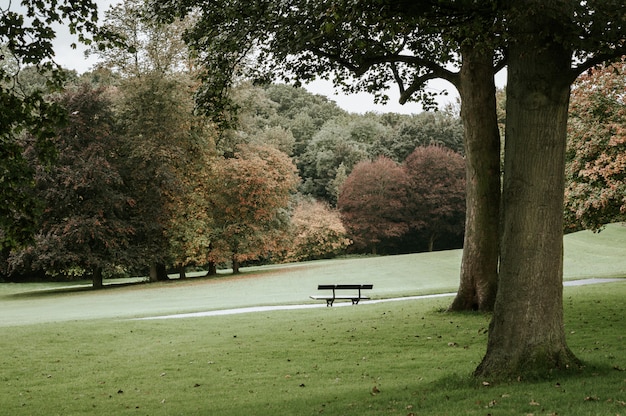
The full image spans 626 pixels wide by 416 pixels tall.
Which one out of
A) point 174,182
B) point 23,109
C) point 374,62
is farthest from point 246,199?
point 23,109

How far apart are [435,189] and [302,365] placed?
46.7 m

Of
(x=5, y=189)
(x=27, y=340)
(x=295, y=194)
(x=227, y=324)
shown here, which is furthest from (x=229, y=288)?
(x=295, y=194)

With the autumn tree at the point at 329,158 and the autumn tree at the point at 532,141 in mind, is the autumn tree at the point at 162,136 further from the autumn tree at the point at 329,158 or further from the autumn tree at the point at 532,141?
the autumn tree at the point at 532,141

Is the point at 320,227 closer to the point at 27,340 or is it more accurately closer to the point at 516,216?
the point at 27,340

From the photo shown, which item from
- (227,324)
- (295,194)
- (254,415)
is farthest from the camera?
(295,194)

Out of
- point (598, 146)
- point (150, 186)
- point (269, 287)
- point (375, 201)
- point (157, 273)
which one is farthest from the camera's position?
point (375, 201)

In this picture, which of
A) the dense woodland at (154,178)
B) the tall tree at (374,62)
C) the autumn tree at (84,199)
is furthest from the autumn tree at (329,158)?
the tall tree at (374,62)

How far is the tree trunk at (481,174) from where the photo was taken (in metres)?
14.5

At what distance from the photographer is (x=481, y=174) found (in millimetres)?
14633

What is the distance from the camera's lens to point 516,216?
8.03 m

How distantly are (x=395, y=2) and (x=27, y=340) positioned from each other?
471 inches

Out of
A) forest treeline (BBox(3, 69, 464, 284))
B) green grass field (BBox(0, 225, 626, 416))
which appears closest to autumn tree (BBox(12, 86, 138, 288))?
forest treeline (BBox(3, 69, 464, 284))

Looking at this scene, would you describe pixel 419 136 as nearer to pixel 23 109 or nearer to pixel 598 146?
pixel 598 146

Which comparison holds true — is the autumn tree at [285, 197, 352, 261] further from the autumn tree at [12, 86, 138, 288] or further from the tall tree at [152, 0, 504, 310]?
the tall tree at [152, 0, 504, 310]
